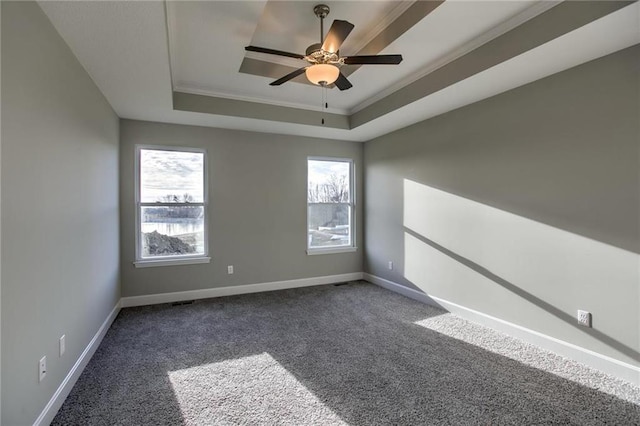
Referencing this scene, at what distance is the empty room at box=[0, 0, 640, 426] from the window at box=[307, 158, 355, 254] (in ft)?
2.73

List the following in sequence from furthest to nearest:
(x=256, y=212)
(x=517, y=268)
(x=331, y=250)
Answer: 1. (x=331, y=250)
2. (x=256, y=212)
3. (x=517, y=268)

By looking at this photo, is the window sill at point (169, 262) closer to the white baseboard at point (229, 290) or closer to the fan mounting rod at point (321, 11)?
the white baseboard at point (229, 290)

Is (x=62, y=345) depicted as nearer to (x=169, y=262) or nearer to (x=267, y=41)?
(x=169, y=262)

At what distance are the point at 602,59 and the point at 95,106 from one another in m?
4.30

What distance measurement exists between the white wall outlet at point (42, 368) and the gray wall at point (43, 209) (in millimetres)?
37

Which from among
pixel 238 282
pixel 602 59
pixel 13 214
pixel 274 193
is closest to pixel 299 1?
pixel 13 214

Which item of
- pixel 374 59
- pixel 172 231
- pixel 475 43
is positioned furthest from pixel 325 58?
pixel 172 231

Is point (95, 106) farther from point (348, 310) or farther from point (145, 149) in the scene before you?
point (348, 310)

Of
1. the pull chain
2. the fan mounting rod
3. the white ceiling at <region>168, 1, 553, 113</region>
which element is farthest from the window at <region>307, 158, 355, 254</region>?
the fan mounting rod

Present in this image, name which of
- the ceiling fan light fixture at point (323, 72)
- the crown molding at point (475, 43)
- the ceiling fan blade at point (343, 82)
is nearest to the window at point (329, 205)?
the crown molding at point (475, 43)

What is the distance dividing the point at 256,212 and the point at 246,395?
9.48 feet

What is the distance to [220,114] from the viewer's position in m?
3.87

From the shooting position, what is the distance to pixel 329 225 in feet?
17.4

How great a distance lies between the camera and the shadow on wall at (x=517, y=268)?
2.40 metres
